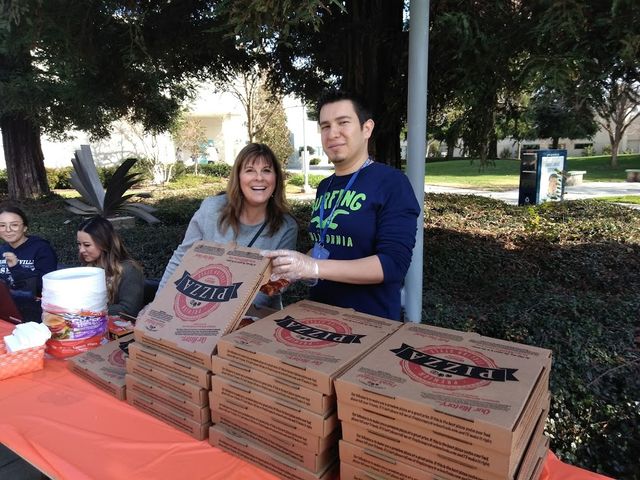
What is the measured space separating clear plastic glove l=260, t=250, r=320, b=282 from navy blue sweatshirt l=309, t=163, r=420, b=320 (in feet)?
0.92

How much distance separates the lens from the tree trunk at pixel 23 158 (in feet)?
39.0

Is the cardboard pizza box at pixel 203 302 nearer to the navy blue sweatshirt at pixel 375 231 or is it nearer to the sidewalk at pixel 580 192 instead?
the navy blue sweatshirt at pixel 375 231

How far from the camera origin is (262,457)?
121 cm

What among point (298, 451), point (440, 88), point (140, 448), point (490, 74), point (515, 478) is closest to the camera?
point (515, 478)

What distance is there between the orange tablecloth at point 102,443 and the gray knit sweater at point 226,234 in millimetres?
681

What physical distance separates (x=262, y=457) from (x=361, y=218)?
88cm

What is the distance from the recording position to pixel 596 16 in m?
2.33

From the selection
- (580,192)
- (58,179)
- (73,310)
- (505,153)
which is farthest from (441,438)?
(505,153)

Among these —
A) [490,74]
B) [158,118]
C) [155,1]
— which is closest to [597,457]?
[490,74]

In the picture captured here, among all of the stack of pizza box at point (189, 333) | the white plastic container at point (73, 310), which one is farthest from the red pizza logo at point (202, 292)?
the white plastic container at point (73, 310)

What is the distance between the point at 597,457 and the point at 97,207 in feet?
29.8

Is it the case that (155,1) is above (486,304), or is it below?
above

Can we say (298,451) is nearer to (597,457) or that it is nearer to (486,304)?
(597,457)

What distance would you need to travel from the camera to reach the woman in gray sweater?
2.08m
